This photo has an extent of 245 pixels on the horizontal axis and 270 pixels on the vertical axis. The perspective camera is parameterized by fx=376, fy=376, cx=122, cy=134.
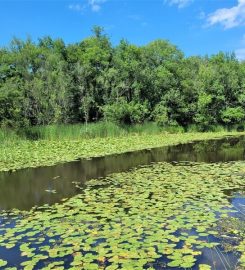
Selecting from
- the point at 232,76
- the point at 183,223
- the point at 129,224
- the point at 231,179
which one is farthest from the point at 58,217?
the point at 232,76

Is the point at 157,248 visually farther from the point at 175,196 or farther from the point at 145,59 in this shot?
the point at 145,59

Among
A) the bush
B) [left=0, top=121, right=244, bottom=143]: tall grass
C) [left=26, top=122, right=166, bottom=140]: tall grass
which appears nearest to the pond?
[left=0, top=121, right=244, bottom=143]: tall grass

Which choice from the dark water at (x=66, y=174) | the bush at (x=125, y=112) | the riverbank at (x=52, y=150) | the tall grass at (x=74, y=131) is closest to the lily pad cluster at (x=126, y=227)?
the dark water at (x=66, y=174)

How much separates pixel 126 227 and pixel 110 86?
22.6m

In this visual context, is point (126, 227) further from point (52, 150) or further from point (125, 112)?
point (125, 112)

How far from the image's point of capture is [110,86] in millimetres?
28375

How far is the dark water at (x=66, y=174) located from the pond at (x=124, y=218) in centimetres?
3

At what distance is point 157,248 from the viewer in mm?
5445

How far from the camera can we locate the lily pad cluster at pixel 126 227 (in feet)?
16.8

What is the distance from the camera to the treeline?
955 inches

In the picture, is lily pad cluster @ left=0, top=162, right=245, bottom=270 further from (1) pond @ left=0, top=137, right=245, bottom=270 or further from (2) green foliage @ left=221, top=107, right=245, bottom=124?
(2) green foliage @ left=221, top=107, right=245, bottom=124

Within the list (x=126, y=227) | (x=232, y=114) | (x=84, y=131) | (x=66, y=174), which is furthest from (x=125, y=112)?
(x=126, y=227)

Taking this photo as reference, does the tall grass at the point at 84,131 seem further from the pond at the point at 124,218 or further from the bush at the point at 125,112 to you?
the pond at the point at 124,218

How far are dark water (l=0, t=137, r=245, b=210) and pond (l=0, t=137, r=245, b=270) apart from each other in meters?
0.03
